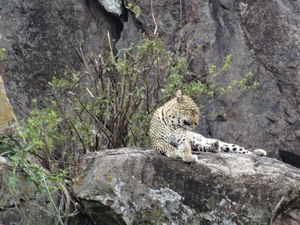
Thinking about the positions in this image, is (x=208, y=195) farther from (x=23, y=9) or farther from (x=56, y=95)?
(x=23, y=9)

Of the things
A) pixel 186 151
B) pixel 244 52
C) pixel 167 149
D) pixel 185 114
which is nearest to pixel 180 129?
pixel 185 114

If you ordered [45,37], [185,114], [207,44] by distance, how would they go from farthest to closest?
[45,37], [207,44], [185,114]

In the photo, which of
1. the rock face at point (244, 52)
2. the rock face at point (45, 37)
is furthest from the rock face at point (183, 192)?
the rock face at point (45, 37)

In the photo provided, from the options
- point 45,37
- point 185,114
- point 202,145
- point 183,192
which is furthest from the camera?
point 45,37

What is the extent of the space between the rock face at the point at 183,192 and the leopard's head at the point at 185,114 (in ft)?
5.39

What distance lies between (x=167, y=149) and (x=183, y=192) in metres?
1.01

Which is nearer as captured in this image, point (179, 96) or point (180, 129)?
point (180, 129)

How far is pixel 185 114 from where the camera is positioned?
47.1 ft

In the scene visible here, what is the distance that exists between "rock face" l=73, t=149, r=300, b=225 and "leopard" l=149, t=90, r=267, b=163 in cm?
107

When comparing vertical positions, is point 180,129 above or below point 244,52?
below

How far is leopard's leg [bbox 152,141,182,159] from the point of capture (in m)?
13.0

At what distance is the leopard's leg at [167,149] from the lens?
13.0 m

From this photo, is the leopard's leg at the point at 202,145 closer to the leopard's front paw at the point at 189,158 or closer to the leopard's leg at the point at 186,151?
the leopard's leg at the point at 186,151

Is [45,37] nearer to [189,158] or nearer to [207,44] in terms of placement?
[207,44]
